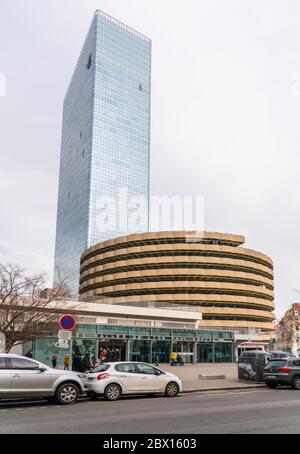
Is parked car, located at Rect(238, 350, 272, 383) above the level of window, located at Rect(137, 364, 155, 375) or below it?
below

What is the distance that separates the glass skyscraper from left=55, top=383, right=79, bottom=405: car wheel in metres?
120

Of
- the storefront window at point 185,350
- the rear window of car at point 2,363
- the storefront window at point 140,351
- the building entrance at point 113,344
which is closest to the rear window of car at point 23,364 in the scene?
the rear window of car at point 2,363

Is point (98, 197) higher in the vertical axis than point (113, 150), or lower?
lower

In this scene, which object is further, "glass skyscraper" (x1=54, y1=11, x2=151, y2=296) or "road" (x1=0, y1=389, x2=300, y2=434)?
"glass skyscraper" (x1=54, y1=11, x2=151, y2=296)

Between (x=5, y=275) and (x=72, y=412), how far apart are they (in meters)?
14.5

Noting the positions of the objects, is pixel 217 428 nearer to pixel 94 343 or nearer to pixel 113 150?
pixel 94 343

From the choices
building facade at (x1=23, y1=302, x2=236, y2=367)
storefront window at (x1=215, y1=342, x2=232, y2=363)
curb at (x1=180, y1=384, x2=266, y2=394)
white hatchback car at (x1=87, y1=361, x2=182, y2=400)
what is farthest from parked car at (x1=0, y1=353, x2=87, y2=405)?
storefront window at (x1=215, y1=342, x2=232, y2=363)

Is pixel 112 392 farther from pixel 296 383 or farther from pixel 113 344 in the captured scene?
pixel 113 344

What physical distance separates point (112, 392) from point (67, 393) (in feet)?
5.92

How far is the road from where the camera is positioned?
880 centimetres

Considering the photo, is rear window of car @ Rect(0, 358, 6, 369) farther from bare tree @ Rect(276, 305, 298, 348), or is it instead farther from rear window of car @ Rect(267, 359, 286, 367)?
bare tree @ Rect(276, 305, 298, 348)

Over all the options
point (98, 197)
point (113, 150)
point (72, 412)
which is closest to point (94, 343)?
point (72, 412)

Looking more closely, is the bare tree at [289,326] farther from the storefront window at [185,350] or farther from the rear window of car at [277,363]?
the rear window of car at [277,363]

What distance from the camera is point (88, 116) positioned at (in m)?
144
